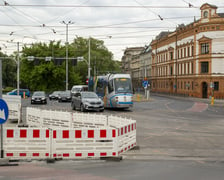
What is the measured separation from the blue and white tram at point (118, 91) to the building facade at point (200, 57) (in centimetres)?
2671

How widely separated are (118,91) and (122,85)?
707 millimetres

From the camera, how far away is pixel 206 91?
187ft

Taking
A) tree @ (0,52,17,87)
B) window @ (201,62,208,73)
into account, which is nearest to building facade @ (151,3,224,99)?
window @ (201,62,208,73)

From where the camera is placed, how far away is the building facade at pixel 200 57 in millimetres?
55125

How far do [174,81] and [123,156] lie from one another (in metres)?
65.3

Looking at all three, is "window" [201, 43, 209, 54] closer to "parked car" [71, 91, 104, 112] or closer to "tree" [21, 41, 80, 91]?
"tree" [21, 41, 80, 91]

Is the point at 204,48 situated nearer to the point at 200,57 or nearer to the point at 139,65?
the point at 200,57

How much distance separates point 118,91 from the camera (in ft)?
92.8

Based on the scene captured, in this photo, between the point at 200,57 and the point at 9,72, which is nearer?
the point at 200,57

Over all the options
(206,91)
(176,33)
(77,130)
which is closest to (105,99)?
(77,130)

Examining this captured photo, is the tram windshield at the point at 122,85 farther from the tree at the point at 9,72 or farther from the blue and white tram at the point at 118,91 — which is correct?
the tree at the point at 9,72

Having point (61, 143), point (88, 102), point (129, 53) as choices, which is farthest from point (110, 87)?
point (129, 53)

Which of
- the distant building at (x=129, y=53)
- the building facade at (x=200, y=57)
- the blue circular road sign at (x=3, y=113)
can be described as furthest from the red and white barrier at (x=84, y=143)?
the distant building at (x=129, y=53)

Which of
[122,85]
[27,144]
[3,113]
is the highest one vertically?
[122,85]
